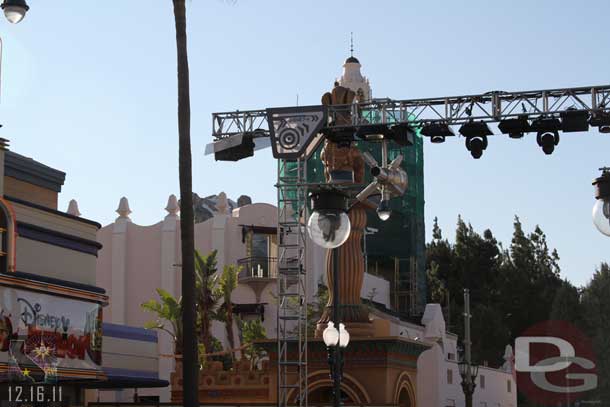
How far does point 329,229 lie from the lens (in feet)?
39.6

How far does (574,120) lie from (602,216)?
11.1 meters

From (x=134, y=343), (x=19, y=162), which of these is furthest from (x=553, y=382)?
(x=19, y=162)

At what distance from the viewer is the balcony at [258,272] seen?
4991cm

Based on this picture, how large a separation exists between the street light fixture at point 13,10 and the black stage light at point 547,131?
33.9ft

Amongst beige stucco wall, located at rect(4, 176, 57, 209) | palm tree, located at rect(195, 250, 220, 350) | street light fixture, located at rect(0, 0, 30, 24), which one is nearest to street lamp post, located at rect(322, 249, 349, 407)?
street light fixture, located at rect(0, 0, 30, 24)

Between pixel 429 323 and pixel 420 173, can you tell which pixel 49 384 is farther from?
pixel 420 173

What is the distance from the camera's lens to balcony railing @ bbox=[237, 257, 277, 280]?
5000 cm

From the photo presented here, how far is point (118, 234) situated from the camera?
173ft

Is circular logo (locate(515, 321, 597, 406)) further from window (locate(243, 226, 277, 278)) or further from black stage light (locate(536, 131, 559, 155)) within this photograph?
black stage light (locate(536, 131, 559, 155))

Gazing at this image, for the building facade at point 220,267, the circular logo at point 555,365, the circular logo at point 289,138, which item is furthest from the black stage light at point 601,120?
the circular logo at point 555,365

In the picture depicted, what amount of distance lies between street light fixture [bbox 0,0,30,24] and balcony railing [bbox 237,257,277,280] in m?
35.1

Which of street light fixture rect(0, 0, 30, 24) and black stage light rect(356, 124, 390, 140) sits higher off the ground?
street light fixture rect(0, 0, 30, 24)

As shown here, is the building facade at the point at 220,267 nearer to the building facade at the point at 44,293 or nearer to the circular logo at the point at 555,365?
the circular logo at the point at 555,365

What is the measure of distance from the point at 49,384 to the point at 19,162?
5.99 metres
